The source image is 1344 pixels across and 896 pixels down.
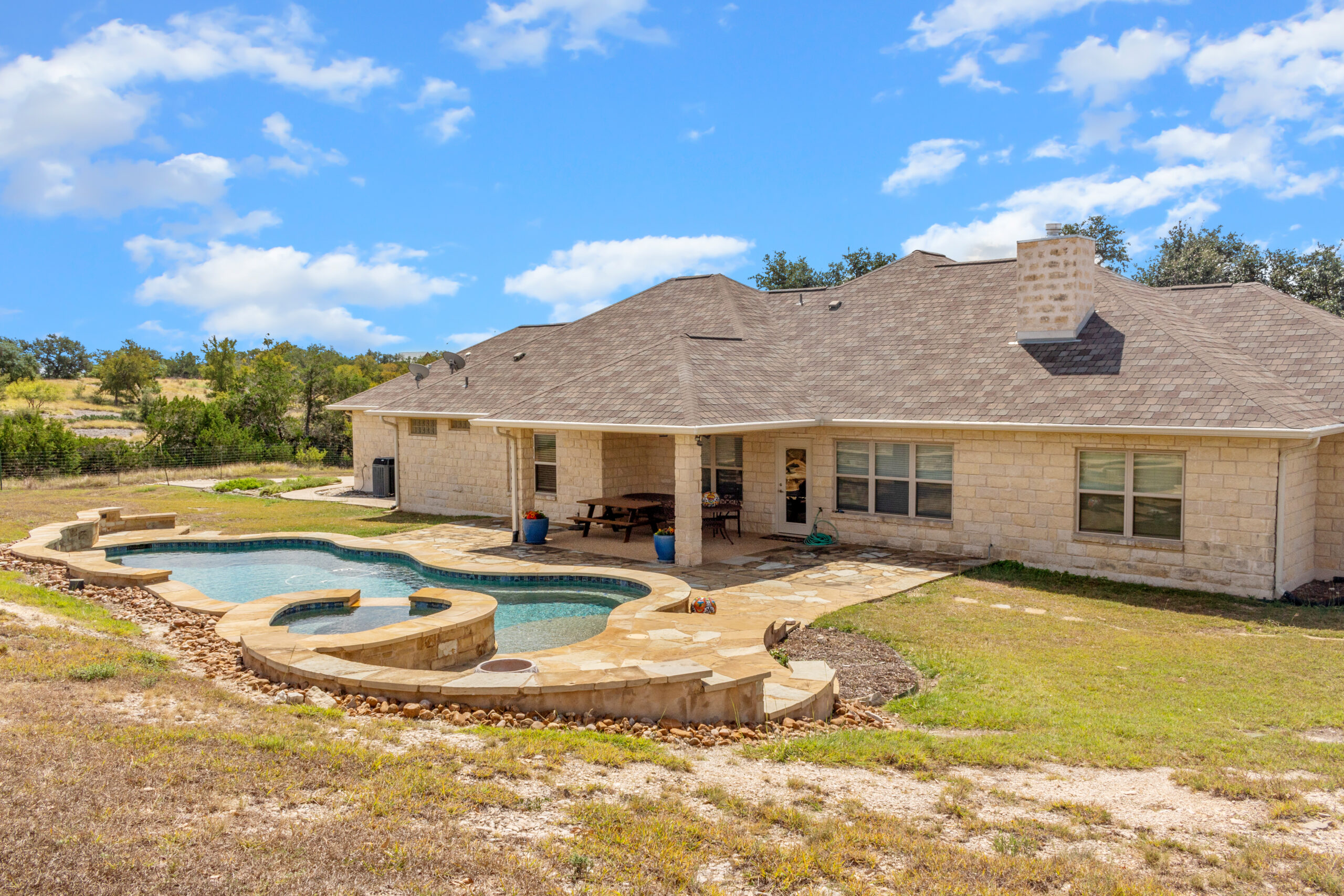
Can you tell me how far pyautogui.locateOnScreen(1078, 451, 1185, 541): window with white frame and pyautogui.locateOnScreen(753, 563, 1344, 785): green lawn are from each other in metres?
0.97

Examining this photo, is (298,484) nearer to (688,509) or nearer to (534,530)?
(534,530)

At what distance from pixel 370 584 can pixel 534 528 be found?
3.60 m

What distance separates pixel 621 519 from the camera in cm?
1836

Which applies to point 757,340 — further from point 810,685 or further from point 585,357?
point 810,685

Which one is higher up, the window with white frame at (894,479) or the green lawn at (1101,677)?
the window with white frame at (894,479)

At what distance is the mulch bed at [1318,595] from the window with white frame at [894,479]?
210 inches

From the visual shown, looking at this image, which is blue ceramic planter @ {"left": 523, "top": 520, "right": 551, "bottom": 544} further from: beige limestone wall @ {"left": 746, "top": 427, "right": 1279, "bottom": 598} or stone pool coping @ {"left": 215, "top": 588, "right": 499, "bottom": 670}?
stone pool coping @ {"left": 215, "top": 588, "right": 499, "bottom": 670}

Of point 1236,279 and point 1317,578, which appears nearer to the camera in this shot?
point 1317,578

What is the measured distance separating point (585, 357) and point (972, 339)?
31.3 feet

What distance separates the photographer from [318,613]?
1234 cm

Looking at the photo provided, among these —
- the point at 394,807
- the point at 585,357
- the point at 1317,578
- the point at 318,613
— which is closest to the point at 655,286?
the point at 585,357

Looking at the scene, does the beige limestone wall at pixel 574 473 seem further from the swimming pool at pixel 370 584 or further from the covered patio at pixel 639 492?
the swimming pool at pixel 370 584

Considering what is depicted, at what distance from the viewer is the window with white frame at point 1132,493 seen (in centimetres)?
1410

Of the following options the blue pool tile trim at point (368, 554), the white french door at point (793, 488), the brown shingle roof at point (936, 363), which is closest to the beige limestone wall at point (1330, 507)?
the brown shingle roof at point (936, 363)
